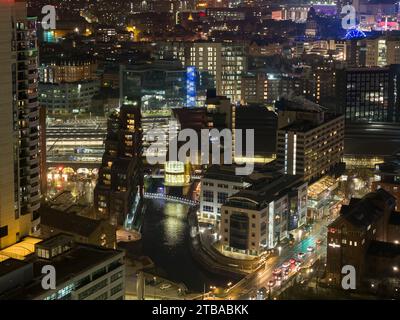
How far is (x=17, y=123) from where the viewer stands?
4562 mm

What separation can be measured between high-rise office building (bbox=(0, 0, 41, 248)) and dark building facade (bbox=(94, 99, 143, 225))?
7.65 ft

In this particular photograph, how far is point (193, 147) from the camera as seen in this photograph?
8938mm

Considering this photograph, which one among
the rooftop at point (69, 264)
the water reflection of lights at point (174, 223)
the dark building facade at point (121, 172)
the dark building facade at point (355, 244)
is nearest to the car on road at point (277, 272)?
the dark building facade at point (355, 244)

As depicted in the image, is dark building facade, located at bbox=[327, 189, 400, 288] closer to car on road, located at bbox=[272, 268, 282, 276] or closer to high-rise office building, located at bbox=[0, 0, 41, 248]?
car on road, located at bbox=[272, 268, 282, 276]

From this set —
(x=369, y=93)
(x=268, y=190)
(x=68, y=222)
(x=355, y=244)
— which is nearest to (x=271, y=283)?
(x=355, y=244)

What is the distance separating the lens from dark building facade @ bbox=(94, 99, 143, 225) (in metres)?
7.16

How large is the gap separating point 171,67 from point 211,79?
2.80 feet

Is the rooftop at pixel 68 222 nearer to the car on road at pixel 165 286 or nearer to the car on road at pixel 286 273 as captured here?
the car on road at pixel 165 286

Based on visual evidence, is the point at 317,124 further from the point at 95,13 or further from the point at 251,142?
the point at 95,13

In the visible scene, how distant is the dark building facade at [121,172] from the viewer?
23.5ft

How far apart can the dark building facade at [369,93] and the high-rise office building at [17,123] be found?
27.0 ft

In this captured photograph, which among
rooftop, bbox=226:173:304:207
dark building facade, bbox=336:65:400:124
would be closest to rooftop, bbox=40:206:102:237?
rooftop, bbox=226:173:304:207

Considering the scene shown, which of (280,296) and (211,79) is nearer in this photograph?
(280,296)
